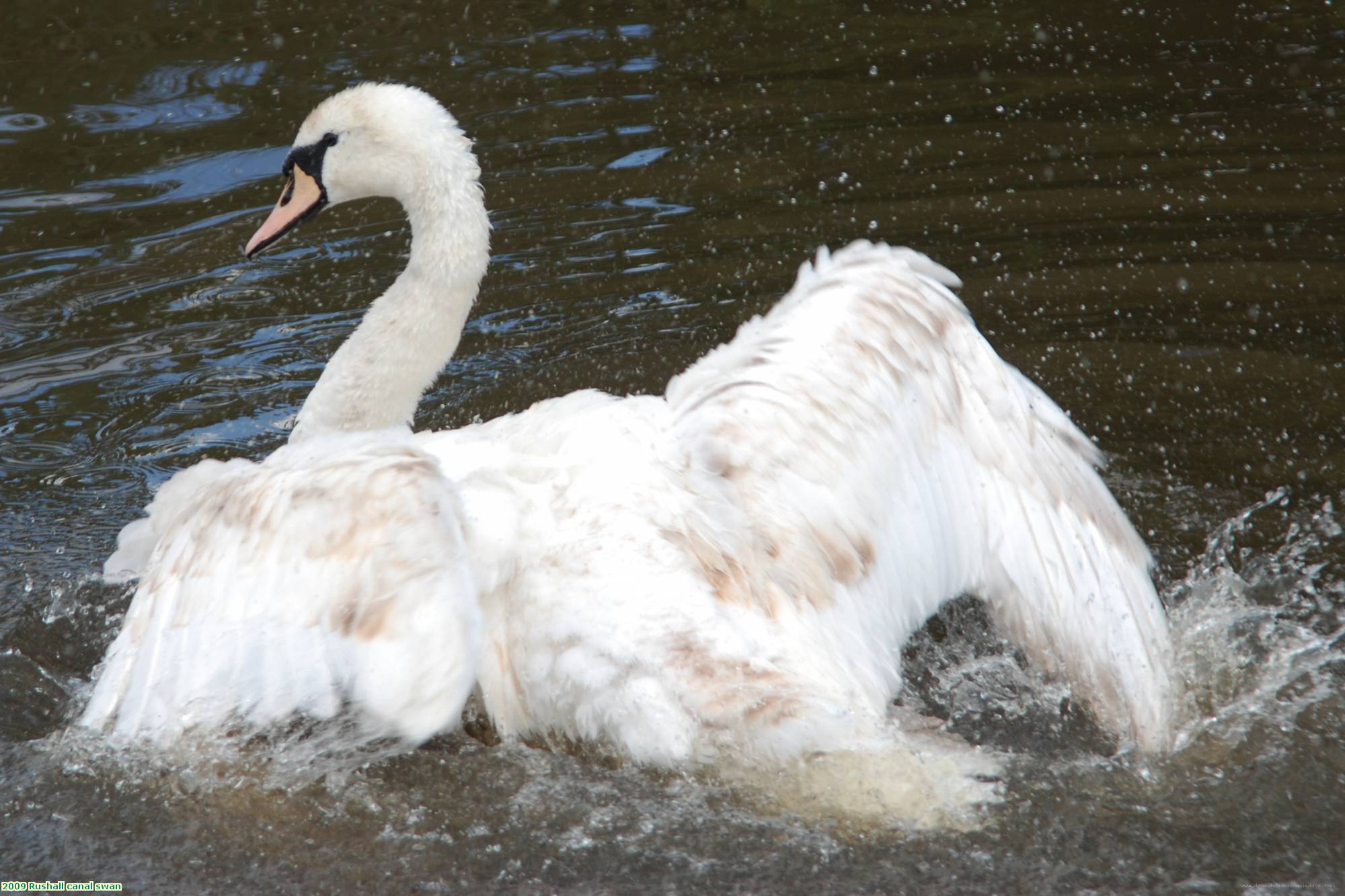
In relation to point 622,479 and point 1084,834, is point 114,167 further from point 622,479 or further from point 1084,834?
point 1084,834

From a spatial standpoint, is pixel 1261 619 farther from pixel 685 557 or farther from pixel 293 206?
pixel 293 206

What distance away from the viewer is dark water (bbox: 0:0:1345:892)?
10.6 feet

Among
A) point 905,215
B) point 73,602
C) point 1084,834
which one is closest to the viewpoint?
point 1084,834

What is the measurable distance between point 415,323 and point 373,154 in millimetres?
544

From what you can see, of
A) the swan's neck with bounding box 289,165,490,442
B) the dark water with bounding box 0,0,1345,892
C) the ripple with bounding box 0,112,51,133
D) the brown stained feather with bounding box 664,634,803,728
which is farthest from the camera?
the ripple with bounding box 0,112,51,133

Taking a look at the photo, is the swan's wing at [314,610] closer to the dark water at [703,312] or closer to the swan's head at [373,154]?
the dark water at [703,312]

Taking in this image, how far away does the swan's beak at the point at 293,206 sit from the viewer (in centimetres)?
483

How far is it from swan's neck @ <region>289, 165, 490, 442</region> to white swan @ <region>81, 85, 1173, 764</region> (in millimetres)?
849

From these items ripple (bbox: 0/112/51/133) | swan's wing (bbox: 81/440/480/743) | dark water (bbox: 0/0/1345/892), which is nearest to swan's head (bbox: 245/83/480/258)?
dark water (bbox: 0/0/1345/892)

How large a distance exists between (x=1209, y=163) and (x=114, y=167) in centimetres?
519

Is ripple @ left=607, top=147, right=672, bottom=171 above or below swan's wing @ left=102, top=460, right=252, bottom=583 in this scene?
above

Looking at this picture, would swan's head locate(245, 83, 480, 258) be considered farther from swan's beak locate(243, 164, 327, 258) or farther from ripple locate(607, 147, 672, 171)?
ripple locate(607, 147, 672, 171)

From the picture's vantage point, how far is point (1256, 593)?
Result: 13.7 ft

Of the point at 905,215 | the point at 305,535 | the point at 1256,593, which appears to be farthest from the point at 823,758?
the point at 905,215
